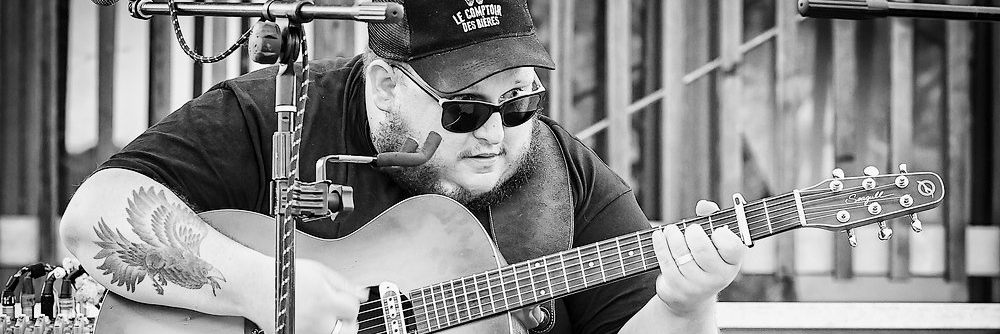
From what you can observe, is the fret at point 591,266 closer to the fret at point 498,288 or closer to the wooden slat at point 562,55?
the fret at point 498,288

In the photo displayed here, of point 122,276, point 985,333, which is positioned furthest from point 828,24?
point 122,276

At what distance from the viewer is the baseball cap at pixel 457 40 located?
2.30 metres

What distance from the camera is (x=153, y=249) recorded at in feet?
7.28

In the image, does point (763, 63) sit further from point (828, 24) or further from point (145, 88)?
point (145, 88)

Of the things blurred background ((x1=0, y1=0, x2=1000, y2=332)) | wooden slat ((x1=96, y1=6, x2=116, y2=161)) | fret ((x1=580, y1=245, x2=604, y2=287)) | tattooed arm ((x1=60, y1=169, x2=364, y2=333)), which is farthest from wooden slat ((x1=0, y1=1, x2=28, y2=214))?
fret ((x1=580, y1=245, x2=604, y2=287))

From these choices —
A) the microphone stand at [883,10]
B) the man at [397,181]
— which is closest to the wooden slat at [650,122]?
the man at [397,181]

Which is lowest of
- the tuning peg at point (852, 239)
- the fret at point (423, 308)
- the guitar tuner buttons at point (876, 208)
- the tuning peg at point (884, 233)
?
the fret at point (423, 308)

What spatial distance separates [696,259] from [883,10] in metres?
0.52

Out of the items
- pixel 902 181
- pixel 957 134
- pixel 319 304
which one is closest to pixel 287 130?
pixel 319 304

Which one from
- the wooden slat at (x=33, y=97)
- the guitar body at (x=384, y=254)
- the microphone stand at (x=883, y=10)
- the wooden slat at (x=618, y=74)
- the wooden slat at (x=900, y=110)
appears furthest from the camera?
the wooden slat at (x=900, y=110)

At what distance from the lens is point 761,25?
3877 mm

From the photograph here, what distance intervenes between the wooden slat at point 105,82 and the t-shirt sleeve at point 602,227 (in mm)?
1786

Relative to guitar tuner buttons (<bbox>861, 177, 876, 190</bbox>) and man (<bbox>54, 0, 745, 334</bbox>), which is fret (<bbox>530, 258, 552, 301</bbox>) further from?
guitar tuner buttons (<bbox>861, 177, 876, 190</bbox>)

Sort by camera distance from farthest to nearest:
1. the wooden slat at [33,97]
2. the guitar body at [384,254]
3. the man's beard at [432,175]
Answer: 1. the wooden slat at [33,97]
2. the man's beard at [432,175]
3. the guitar body at [384,254]
